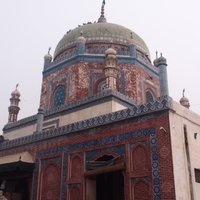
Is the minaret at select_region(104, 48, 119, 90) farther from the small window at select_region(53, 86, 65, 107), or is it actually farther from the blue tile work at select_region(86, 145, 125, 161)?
the blue tile work at select_region(86, 145, 125, 161)

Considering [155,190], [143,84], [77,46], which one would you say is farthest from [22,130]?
[155,190]

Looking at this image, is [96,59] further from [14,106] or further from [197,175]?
[197,175]

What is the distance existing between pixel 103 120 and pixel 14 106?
9.44 metres

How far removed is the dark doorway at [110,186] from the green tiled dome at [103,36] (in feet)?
28.0

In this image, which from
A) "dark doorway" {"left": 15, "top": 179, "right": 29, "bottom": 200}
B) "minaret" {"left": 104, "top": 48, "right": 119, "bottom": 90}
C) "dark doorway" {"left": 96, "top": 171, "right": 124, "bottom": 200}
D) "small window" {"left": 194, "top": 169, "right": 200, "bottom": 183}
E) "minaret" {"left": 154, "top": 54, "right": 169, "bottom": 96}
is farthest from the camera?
"minaret" {"left": 104, "top": 48, "right": 119, "bottom": 90}

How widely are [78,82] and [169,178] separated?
27.6ft

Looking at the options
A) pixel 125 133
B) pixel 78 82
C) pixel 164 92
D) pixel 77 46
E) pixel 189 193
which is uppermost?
pixel 77 46

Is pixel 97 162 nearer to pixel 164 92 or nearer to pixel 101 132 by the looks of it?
pixel 101 132

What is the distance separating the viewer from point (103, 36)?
18.0m

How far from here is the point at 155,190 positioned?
334 inches

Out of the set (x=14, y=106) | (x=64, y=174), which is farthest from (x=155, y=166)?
(x=14, y=106)

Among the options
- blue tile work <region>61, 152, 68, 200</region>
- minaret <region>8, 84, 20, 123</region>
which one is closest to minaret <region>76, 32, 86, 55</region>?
minaret <region>8, 84, 20, 123</region>

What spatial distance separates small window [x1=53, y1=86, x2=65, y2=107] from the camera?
16375mm

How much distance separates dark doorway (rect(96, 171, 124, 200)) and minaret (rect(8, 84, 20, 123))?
8.14m
